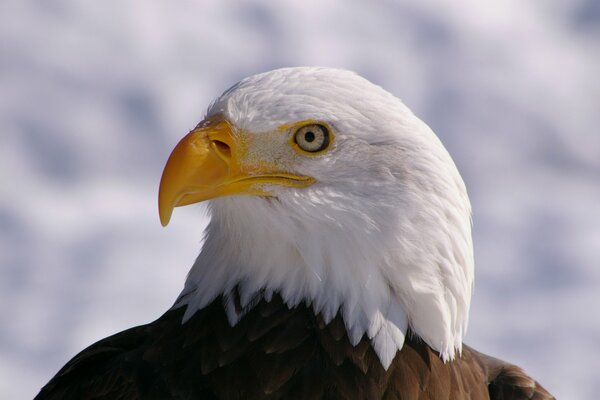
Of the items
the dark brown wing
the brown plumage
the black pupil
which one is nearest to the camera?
the brown plumage

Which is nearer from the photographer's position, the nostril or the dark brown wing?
the nostril

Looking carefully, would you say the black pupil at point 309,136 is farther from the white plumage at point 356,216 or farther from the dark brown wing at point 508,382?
the dark brown wing at point 508,382

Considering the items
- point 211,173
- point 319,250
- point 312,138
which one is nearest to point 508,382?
point 319,250

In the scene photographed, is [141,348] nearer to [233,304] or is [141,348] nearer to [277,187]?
[233,304]

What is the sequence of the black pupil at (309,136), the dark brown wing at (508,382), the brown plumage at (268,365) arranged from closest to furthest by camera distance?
the brown plumage at (268,365)
the black pupil at (309,136)
the dark brown wing at (508,382)

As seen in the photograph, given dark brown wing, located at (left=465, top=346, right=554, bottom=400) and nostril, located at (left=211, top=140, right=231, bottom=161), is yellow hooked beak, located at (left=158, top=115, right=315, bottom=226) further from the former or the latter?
dark brown wing, located at (left=465, top=346, right=554, bottom=400)

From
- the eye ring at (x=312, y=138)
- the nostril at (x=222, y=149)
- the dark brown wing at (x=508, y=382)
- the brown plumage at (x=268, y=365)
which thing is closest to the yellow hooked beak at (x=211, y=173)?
the nostril at (x=222, y=149)

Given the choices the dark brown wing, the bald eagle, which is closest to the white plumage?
the bald eagle

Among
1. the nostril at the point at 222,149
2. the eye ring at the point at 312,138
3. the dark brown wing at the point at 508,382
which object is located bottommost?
the dark brown wing at the point at 508,382
